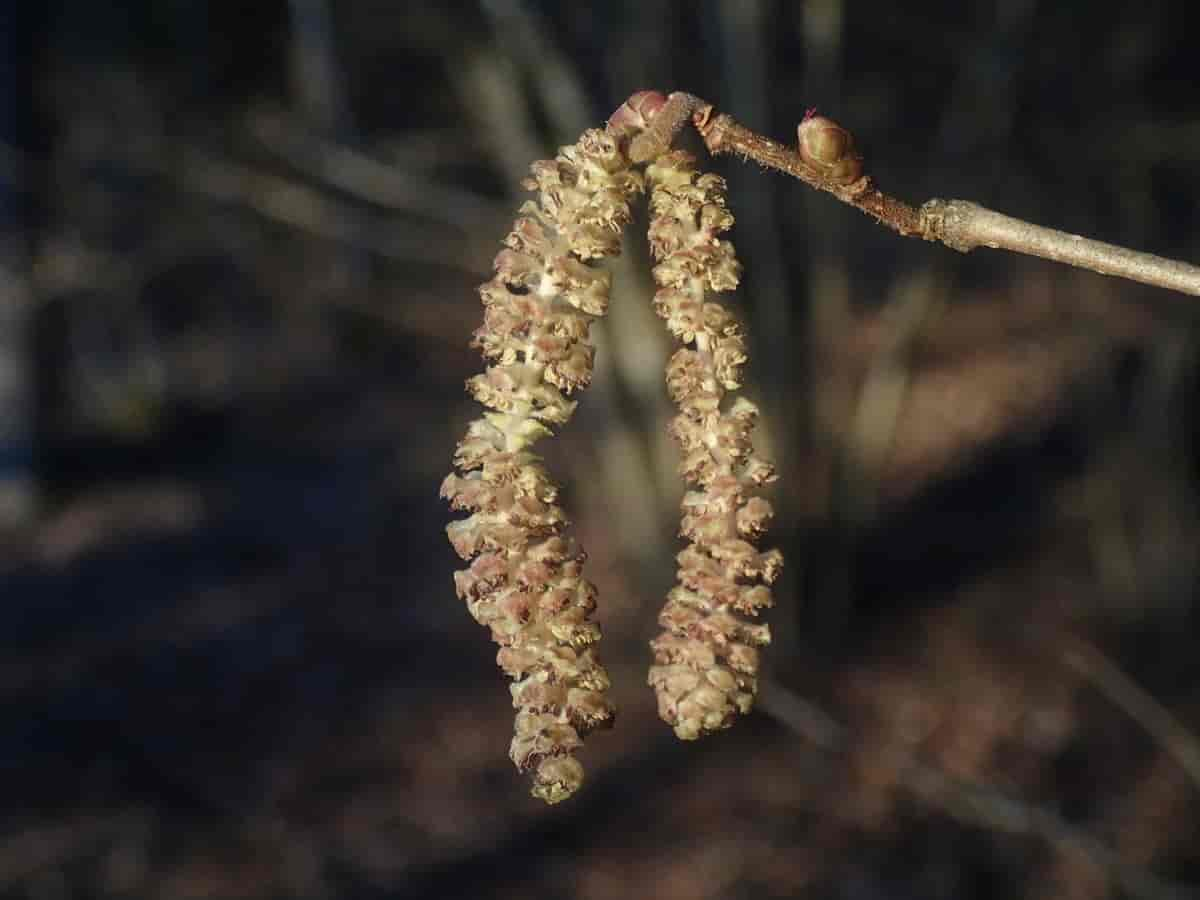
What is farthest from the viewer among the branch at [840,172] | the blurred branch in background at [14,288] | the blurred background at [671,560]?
the blurred branch in background at [14,288]

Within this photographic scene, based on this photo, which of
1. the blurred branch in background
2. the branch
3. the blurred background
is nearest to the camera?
the branch

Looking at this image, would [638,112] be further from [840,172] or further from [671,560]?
[671,560]

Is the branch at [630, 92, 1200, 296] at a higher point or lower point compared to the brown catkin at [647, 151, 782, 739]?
higher

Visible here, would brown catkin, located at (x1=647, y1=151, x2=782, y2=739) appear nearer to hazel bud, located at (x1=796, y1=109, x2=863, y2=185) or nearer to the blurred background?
hazel bud, located at (x1=796, y1=109, x2=863, y2=185)

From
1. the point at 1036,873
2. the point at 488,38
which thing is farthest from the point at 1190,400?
the point at 488,38

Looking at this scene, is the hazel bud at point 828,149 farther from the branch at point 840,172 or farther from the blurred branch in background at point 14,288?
the blurred branch in background at point 14,288

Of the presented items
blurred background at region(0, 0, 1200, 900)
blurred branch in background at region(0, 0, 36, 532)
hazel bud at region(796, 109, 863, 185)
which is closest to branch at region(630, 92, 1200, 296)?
hazel bud at region(796, 109, 863, 185)

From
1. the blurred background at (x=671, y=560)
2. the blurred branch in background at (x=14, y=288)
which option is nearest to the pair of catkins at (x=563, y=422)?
the blurred background at (x=671, y=560)

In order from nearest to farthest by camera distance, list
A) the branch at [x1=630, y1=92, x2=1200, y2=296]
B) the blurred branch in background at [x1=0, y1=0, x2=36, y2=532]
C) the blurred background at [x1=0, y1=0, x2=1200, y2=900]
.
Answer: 1. the branch at [x1=630, y1=92, x2=1200, y2=296]
2. the blurred background at [x1=0, y1=0, x2=1200, y2=900]
3. the blurred branch in background at [x1=0, y1=0, x2=36, y2=532]
